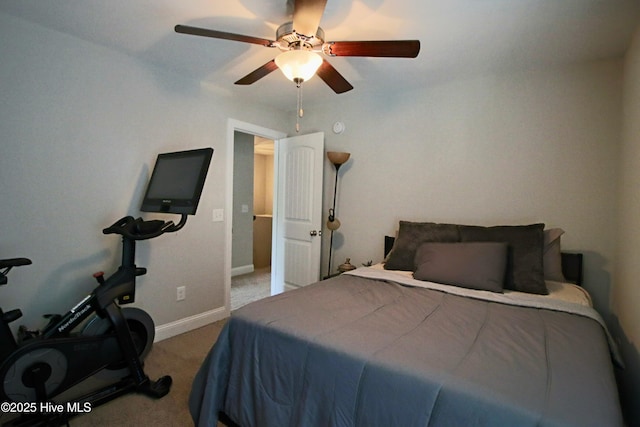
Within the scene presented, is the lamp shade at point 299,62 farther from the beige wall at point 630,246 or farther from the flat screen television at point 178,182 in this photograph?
the beige wall at point 630,246

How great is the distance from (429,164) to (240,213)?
10.8ft

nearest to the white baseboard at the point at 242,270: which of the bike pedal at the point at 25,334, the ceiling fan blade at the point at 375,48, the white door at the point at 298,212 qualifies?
the white door at the point at 298,212

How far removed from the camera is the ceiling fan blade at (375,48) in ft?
5.27

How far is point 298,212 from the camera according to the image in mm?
3584

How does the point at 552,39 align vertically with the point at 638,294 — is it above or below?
above

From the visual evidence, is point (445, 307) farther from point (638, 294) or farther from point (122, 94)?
point (122, 94)

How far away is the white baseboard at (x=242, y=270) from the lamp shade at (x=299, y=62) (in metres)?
3.92

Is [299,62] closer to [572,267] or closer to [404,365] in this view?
[404,365]

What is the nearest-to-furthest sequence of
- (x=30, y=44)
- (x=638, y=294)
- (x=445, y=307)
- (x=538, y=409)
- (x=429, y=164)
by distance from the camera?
(x=538, y=409) → (x=638, y=294) → (x=445, y=307) → (x=30, y=44) → (x=429, y=164)

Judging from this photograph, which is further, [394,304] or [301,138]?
[301,138]

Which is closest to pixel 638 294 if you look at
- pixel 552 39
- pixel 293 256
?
pixel 552 39

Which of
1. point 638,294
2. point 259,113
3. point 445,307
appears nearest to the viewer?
point 638,294

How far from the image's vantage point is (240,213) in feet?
17.1

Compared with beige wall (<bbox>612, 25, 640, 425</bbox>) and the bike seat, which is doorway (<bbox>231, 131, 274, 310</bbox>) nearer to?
the bike seat
